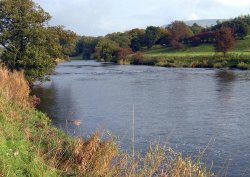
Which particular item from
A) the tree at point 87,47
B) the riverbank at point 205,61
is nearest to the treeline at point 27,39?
the riverbank at point 205,61

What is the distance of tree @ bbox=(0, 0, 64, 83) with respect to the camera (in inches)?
1484

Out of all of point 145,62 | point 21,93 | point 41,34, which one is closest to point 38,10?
point 41,34

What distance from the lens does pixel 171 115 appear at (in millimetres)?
24578

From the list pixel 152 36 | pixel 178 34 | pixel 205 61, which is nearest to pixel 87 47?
pixel 152 36

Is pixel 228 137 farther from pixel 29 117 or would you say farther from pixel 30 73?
pixel 30 73

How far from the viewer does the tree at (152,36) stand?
13462 centimetres

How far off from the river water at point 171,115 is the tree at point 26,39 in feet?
8.93

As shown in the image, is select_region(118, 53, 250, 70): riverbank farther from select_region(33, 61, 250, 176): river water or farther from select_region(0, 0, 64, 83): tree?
select_region(0, 0, 64, 83): tree

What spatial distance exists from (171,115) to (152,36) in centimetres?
11180

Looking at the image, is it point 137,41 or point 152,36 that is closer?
point 152,36

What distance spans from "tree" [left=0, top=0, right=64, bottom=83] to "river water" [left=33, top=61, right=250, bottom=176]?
2723 millimetres

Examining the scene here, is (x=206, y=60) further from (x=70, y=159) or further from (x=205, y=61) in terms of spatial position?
(x=70, y=159)

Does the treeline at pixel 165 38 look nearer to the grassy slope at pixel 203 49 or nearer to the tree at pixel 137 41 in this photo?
the tree at pixel 137 41

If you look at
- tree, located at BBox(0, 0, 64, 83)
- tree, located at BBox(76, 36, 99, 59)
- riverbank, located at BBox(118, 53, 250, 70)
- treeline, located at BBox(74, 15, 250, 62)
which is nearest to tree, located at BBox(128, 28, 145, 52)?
treeline, located at BBox(74, 15, 250, 62)
